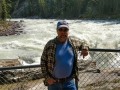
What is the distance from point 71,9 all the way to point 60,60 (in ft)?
315

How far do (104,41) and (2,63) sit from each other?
13.5 m

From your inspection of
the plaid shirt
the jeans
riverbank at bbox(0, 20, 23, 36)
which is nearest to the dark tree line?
riverbank at bbox(0, 20, 23, 36)

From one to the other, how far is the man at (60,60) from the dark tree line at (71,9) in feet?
256

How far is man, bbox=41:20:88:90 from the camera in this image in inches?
138

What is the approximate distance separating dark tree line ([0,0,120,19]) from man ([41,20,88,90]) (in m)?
78.2

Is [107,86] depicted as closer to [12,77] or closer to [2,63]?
[12,77]

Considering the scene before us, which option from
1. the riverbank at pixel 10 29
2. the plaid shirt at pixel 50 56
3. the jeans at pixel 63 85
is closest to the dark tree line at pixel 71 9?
the riverbank at pixel 10 29

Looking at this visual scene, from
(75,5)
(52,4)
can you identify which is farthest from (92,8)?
(52,4)

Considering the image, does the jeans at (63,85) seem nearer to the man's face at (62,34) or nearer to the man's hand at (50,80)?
the man's hand at (50,80)

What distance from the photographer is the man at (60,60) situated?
3514 millimetres

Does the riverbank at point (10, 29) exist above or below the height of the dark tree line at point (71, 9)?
above

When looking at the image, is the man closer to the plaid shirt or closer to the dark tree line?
the plaid shirt

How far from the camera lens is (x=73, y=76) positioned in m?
3.72

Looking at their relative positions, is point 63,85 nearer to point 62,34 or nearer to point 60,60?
point 60,60
